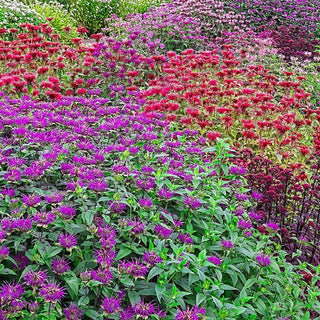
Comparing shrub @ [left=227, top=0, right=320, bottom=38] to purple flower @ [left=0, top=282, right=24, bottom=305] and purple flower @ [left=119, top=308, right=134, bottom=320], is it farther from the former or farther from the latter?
purple flower @ [left=0, top=282, right=24, bottom=305]

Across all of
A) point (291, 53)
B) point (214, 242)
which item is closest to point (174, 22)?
point (291, 53)

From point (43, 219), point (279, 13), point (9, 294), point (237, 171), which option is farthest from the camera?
point (279, 13)

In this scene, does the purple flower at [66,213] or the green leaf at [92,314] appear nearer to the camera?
the green leaf at [92,314]

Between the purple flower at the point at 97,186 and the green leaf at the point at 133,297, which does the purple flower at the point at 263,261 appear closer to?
the green leaf at the point at 133,297

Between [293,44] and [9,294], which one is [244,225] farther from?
[293,44]

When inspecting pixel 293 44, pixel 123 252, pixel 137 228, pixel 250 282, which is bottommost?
pixel 250 282

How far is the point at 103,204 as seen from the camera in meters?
2.11

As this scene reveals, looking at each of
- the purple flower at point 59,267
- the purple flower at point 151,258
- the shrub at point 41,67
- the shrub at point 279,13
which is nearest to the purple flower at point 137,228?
the purple flower at point 151,258

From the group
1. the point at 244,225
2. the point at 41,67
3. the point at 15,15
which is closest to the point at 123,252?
the point at 244,225

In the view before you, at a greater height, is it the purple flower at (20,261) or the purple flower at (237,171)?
the purple flower at (237,171)

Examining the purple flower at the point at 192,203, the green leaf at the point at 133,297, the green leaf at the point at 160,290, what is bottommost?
the green leaf at the point at 133,297

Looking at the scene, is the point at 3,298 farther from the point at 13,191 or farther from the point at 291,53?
the point at 291,53

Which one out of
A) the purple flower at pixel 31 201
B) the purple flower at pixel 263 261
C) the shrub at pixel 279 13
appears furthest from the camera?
the shrub at pixel 279 13

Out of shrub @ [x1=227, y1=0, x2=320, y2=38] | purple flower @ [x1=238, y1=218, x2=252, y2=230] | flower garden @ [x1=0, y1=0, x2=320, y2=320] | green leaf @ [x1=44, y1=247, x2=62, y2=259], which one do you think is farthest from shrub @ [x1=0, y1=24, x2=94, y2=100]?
shrub @ [x1=227, y1=0, x2=320, y2=38]
